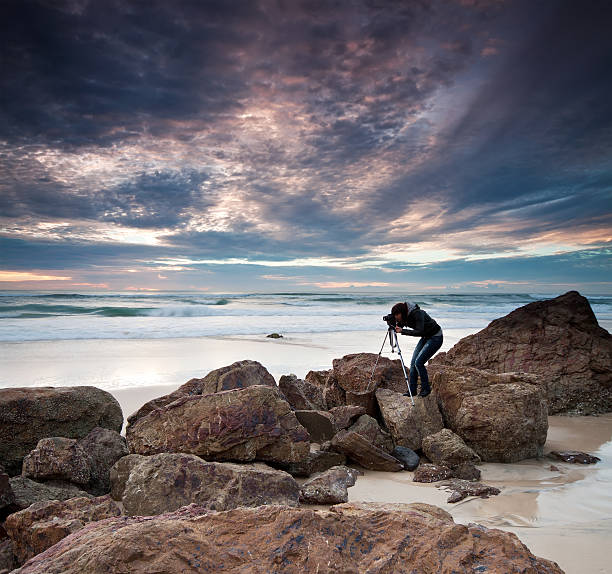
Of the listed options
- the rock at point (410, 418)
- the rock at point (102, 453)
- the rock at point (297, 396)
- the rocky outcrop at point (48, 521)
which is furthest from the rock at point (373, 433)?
the rocky outcrop at point (48, 521)

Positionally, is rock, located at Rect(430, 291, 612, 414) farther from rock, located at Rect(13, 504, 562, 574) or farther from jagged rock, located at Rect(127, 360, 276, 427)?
rock, located at Rect(13, 504, 562, 574)

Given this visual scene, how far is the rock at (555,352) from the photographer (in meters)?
7.91

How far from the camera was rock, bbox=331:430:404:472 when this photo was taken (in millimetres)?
5168

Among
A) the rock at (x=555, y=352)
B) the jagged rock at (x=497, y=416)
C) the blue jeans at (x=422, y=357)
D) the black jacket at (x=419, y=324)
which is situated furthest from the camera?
the rock at (x=555, y=352)

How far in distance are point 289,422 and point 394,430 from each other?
194 centimetres

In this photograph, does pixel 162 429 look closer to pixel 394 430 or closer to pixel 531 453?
pixel 394 430

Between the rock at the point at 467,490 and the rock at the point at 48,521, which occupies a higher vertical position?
the rock at the point at 48,521

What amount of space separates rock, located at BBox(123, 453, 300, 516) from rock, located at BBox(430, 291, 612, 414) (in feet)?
20.0

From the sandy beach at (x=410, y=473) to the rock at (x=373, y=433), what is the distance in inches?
19.3

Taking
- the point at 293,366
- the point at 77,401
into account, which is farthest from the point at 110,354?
the point at 77,401

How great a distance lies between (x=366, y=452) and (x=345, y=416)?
878 millimetres

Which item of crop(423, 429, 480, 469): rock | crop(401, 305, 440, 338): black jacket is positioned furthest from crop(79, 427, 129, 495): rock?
crop(401, 305, 440, 338): black jacket

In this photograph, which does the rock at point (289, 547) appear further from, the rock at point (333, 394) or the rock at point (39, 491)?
the rock at point (333, 394)

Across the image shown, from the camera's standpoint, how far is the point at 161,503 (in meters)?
3.15
